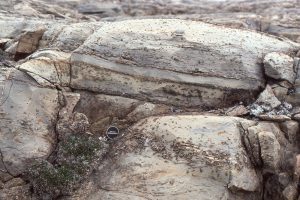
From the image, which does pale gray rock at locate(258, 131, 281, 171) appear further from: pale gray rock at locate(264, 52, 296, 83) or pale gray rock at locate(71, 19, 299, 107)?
pale gray rock at locate(264, 52, 296, 83)

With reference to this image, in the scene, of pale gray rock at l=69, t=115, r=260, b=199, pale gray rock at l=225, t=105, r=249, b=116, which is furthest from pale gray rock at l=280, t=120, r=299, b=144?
pale gray rock at l=69, t=115, r=260, b=199

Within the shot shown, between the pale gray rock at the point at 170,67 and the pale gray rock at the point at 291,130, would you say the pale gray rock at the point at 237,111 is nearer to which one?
the pale gray rock at the point at 170,67

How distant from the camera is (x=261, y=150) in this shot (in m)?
10.2

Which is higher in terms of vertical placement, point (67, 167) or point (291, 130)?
point (291, 130)

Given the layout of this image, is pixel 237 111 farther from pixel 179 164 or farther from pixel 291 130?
pixel 179 164

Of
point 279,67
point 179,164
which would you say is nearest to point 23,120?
point 179,164

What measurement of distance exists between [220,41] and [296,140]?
343 centimetres

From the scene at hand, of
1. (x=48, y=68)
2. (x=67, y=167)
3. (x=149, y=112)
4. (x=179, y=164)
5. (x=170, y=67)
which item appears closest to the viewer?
(x=179, y=164)

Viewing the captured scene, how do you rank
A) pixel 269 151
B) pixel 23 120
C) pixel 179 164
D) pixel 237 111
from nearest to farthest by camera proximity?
pixel 179 164, pixel 269 151, pixel 23 120, pixel 237 111

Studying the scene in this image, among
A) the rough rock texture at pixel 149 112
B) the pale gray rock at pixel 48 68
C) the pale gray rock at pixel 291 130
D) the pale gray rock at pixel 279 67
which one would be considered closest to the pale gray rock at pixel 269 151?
the rough rock texture at pixel 149 112

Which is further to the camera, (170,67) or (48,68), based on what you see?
(170,67)

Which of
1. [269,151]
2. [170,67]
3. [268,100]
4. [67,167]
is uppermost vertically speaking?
[170,67]

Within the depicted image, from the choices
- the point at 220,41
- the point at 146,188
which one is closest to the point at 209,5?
the point at 220,41

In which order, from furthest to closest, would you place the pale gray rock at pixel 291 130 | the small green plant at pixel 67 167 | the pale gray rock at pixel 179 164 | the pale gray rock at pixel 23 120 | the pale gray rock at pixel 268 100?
1. the pale gray rock at pixel 268 100
2. the pale gray rock at pixel 291 130
3. the pale gray rock at pixel 23 120
4. the small green plant at pixel 67 167
5. the pale gray rock at pixel 179 164
